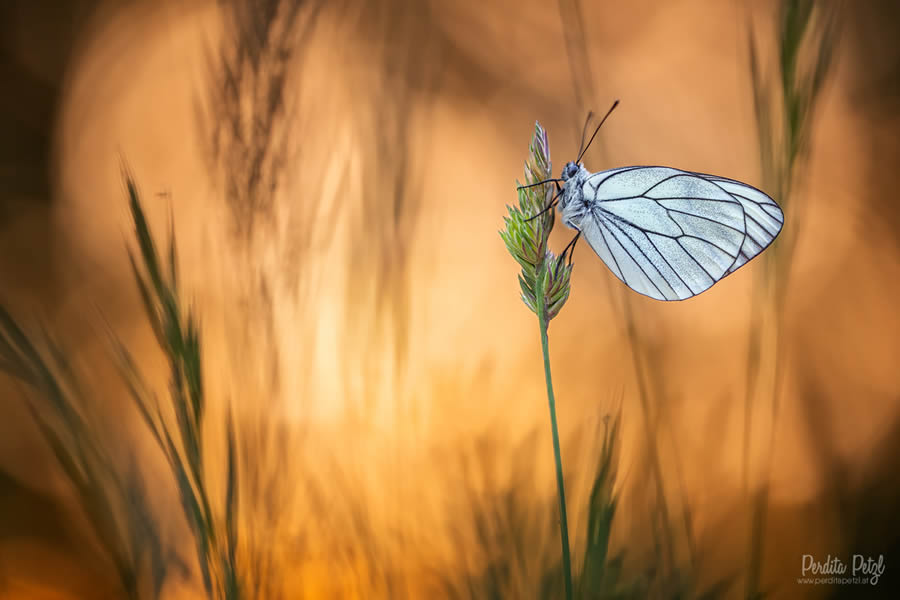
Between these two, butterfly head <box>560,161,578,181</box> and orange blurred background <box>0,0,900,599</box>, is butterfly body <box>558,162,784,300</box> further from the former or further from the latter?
orange blurred background <box>0,0,900,599</box>

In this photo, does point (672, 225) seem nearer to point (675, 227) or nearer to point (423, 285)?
point (675, 227)

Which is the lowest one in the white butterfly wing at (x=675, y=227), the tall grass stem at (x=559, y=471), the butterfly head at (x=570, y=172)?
the tall grass stem at (x=559, y=471)

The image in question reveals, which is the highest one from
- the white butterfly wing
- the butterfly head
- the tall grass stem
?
the butterfly head

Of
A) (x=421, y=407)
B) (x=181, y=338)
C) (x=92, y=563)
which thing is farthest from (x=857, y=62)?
(x=92, y=563)

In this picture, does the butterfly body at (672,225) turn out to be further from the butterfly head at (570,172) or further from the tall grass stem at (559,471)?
the tall grass stem at (559,471)

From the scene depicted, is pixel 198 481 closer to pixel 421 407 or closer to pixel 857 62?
pixel 421 407

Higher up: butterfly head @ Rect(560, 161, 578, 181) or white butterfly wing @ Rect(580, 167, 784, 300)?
butterfly head @ Rect(560, 161, 578, 181)

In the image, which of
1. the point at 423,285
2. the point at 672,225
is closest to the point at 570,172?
the point at 672,225

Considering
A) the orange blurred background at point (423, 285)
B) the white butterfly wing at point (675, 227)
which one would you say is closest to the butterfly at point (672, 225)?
the white butterfly wing at point (675, 227)

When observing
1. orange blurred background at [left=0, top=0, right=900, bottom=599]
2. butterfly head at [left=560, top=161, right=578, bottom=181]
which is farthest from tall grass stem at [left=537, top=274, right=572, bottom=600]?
orange blurred background at [left=0, top=0, right=900, bottom=599]
